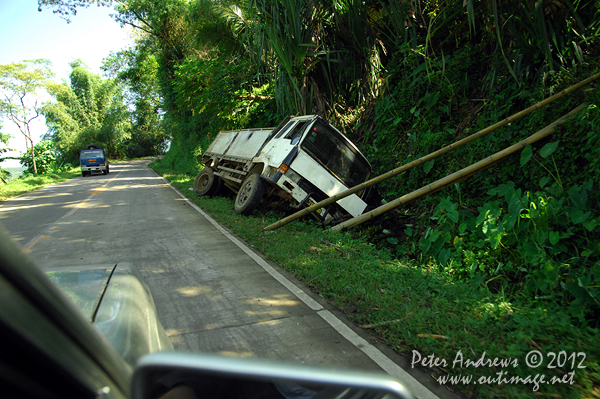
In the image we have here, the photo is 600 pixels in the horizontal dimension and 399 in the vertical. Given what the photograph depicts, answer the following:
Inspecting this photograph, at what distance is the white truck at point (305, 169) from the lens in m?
8.02

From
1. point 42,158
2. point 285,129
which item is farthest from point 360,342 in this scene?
point 42,158

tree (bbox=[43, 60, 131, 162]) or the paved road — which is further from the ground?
tree (bbox=[43, 60, 131, 162])

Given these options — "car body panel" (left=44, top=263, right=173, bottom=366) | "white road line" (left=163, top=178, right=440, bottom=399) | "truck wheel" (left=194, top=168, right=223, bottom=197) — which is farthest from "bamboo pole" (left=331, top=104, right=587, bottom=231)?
"truck wheel" (left=194, top=168, right=223, bottom=197)

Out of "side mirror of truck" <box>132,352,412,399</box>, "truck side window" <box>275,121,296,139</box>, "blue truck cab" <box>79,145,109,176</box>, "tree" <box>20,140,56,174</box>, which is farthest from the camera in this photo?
"tree" <box>20,140,56,174</box>

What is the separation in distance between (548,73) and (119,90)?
62144 mm

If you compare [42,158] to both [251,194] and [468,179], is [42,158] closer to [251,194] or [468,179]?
[251,194]

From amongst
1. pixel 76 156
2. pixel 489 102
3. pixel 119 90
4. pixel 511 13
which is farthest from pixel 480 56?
pixel 119 90

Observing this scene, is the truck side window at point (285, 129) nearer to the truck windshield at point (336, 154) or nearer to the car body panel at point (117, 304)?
the truck windshield at point (336, 154)

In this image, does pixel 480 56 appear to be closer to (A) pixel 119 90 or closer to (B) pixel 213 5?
(B) pixel 213 5

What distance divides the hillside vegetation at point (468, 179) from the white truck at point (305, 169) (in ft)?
2.02

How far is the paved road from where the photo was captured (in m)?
3.49

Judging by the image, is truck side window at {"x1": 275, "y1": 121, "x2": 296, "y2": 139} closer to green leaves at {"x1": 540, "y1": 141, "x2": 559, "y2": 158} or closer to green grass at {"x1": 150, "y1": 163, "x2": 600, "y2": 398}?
green grass at {"x1": 150, "y1": 163, "x2": 600, "y2": 398}

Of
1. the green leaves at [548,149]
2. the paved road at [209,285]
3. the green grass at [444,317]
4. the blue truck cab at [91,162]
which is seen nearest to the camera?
the green grass at [444,317]

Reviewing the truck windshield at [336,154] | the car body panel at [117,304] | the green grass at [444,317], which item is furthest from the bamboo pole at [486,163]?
the car body panel at [117,304]
